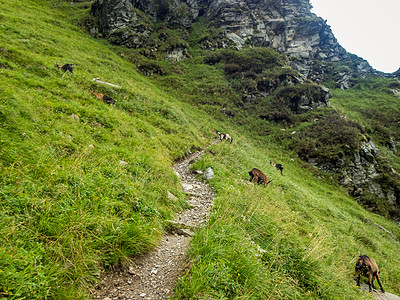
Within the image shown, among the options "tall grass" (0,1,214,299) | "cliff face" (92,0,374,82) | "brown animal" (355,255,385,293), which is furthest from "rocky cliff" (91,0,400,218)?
"tall grass" (0,1,214,299)

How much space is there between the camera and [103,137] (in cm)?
736

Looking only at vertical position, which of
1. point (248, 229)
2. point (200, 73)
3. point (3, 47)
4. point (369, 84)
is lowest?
point (248, 229)

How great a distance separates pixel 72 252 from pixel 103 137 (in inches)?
221

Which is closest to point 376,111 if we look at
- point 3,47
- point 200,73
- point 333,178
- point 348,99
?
point 348,99

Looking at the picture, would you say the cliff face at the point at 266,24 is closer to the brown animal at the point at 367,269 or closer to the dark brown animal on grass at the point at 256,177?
the dark brown animal on grass at the point at 256,177

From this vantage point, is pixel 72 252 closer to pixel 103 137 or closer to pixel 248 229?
pixel 248 229

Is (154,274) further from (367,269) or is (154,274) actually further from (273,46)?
(273,46)

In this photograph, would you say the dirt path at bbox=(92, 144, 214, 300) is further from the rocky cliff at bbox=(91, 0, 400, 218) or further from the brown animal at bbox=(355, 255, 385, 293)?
the rocky cliff at bbox=(91, 0, 400, 218)

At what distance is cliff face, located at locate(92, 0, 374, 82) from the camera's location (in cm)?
6412

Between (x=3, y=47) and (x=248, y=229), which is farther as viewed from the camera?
(x=3, y=47)

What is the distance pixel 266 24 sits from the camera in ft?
246

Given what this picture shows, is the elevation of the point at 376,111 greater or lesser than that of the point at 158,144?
greater

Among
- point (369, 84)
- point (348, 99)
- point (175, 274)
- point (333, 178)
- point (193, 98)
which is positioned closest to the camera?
point (175, 274)

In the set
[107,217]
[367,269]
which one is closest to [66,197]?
[107,217]
